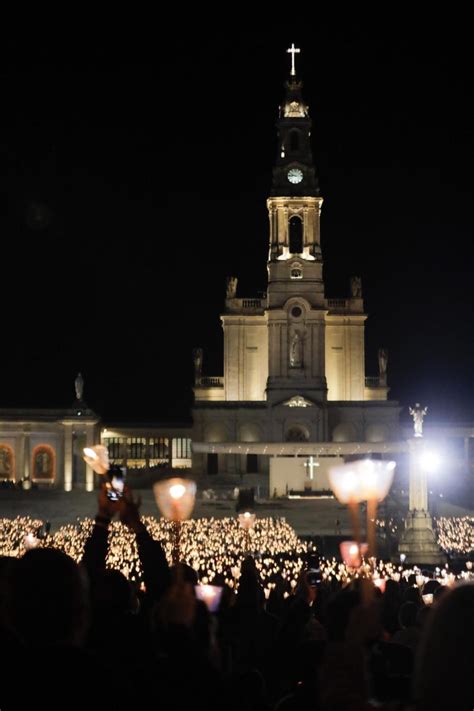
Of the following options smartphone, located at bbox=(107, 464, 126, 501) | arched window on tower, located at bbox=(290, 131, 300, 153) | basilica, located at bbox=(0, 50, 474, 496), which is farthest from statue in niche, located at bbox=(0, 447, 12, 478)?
smartphone, located at bbox=(107, 464, 126, 501)

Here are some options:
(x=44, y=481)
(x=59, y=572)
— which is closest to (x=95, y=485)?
(x=44, y=481)

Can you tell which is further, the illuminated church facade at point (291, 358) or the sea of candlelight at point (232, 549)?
the illuminated church facade at point (291, 358)

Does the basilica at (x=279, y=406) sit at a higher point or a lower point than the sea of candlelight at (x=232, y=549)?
higher

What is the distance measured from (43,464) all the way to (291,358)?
18.2 m

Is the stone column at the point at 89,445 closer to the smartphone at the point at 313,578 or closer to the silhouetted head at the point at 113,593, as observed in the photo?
the smartphone at the point at 313,578

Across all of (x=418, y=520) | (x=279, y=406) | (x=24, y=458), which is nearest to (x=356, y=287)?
(x=279, y=406)

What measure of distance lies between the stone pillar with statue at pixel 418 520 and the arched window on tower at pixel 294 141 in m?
39.6

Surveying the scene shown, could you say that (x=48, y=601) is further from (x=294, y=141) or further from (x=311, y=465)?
(x=294, y=141)

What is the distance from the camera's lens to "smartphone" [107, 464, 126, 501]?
25.1 ft

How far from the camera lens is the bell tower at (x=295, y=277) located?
72.5 m

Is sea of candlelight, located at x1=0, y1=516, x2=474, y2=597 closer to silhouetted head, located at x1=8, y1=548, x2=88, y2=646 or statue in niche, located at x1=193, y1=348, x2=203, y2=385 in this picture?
silhouetted head, located at x1=8, y1=548, x2=88, y2=646

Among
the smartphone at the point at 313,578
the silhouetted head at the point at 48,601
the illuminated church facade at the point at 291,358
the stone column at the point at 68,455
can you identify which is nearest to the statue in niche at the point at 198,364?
the illuminated church facade at the point at 291,358

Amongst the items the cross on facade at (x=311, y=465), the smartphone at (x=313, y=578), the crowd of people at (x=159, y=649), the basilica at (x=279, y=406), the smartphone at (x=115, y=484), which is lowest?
the crowd of people at (x=159, y=649)

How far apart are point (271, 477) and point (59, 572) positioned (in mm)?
63717
